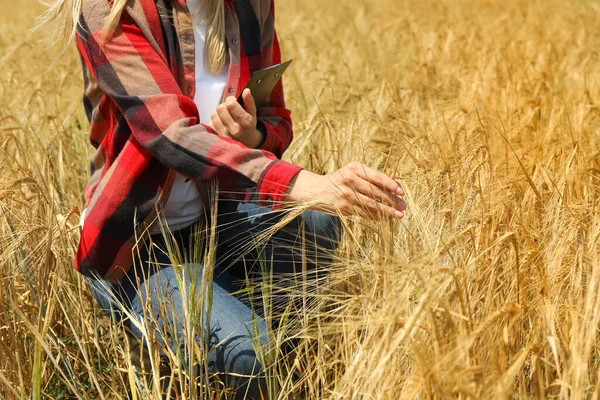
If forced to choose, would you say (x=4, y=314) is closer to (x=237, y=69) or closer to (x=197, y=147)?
(x=197, y=147)

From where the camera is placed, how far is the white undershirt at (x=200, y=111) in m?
1.60

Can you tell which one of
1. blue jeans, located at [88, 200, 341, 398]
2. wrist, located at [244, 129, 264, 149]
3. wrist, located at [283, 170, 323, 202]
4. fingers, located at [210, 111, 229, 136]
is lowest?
blue jeans, located at [88, 200, 341, 398]

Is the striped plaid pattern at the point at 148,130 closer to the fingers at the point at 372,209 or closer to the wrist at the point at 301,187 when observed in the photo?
the wrist at the point at 301,187

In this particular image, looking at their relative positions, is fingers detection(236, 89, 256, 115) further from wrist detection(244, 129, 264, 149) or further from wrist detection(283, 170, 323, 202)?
wrist detection(283, 170, 323, 202)

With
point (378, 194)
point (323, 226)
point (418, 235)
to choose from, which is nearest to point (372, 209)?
point (378, 194)

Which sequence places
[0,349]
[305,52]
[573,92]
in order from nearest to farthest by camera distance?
1. [0,349]
2. [573,92]
3. [305,52]

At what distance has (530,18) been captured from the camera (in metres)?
3.92

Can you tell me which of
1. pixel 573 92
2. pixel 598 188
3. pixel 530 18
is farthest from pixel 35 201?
pixel 530 18

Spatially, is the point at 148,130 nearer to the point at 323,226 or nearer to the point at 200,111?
the point at 200,111

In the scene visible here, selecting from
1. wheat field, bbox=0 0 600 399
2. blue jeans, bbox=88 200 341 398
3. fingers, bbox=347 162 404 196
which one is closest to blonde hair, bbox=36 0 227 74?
wheat field, bbox=0 0 600 399

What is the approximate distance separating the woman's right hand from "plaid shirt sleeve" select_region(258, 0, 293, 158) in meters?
0.43

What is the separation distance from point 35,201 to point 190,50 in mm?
486

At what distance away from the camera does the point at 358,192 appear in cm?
125

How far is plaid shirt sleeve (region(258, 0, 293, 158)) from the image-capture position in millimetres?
1721
